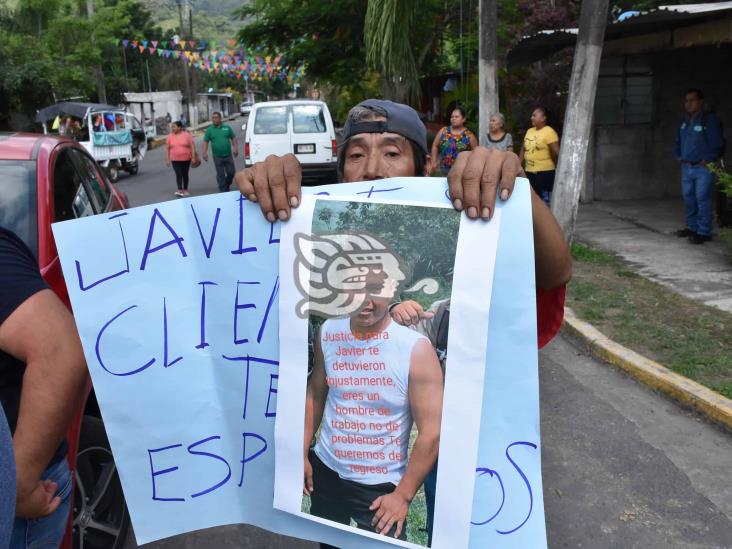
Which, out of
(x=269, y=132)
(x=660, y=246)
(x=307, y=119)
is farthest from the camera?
→ (x=307, y=119)

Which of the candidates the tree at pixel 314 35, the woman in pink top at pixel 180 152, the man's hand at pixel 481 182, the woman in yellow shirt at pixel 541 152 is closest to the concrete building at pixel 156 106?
the tree at pixel 314 35

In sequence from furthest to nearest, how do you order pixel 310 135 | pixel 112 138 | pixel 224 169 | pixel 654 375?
1. pixel 112 138
2. pixel 224 169
3. pixel 310 135
4. pixel 654 375

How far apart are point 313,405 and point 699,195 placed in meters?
8.05

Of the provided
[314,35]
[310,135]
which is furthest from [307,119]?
[314,35]

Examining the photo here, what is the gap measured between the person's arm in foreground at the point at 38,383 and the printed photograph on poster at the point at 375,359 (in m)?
0.53

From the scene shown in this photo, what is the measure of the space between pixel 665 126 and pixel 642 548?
Answer: 423 inches

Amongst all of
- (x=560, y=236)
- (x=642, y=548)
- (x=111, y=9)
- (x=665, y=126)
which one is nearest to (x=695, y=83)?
(x=665, y=126)

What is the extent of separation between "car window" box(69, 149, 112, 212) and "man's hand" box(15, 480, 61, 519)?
9.35 ft

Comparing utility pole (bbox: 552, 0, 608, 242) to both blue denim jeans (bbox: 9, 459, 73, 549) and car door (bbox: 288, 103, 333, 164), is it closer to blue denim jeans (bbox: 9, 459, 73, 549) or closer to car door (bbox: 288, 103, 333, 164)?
blue denim jeans (bbox: 9, 459, 73, 549)

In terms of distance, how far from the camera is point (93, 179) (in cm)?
464

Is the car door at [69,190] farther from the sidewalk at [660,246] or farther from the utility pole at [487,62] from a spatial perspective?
the utility pole at [487,62]

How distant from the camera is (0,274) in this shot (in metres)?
1.58

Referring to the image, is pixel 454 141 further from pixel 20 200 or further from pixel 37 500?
pixel 37 500

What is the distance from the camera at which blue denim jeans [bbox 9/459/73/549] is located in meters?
1.65
